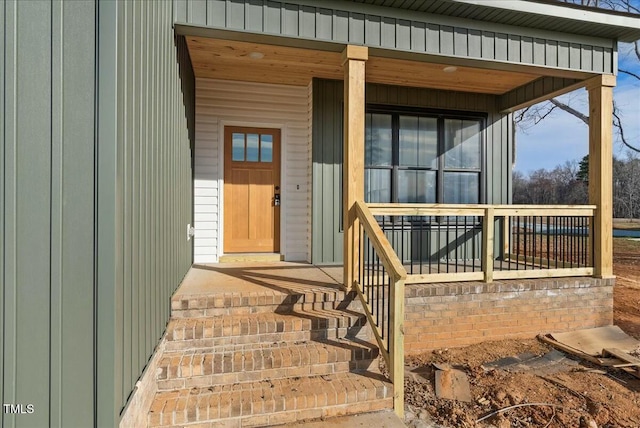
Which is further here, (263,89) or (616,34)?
(263,89)

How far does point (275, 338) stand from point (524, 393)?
80.9 inches

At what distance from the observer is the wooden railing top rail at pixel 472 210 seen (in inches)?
139

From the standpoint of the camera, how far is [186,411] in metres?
2.16

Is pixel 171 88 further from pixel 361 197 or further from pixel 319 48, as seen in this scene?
pixel 361 197

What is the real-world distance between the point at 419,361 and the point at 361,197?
68.0 inches

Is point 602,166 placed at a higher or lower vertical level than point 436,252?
higher

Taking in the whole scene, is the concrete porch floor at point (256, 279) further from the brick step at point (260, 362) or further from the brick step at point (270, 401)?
the brick step at point (270, 401)

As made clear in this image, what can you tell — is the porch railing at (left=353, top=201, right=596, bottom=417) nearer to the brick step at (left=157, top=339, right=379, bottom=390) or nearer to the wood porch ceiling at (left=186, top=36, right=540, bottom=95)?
the brick step at (left=157, top=339, right=379, bottom=390)

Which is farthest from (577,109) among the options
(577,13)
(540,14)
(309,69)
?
(309,69)

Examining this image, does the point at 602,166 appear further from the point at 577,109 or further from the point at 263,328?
the point at 577,109

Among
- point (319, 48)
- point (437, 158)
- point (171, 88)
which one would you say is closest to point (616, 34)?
point (437, 158)

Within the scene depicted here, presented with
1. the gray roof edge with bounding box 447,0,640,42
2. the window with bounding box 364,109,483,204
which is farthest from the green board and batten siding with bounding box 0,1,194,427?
the window with bounding box 364,109,483,204

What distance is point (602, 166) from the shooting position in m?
4.09

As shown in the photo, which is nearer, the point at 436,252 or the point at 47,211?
the point at 47,211
